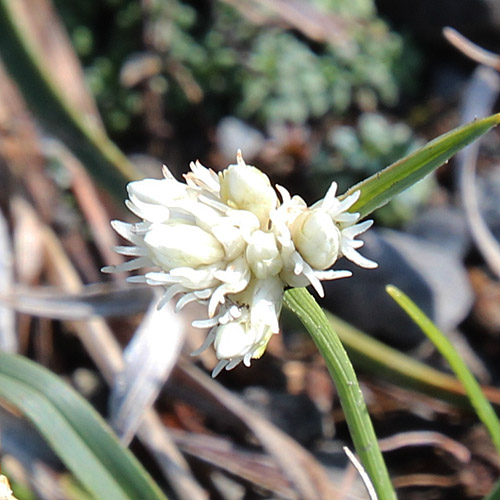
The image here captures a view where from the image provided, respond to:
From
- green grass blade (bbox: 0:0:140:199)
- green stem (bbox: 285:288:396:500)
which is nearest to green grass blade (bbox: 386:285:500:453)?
green stem (bbox: 285:288:396:500)

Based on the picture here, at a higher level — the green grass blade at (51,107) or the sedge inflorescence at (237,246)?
the sedge inflorescence at (237,246)

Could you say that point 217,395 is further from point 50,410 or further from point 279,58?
point 279,58

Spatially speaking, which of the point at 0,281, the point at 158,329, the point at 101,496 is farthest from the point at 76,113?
the point at 101,496

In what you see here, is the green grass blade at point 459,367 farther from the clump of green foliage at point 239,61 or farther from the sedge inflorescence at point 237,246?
the clump of green foliage at point 239,61

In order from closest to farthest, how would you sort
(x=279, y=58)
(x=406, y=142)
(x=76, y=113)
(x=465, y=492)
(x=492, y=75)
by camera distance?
(x=465, y=492), (x=76, y=113), (x=492, y=75), (x=406, y=142), (x=279, y=58)

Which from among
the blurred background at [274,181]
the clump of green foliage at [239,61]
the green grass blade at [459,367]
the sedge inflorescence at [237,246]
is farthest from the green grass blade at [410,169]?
the clump of green foliage at [239,61]

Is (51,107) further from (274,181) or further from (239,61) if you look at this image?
(239,61)
